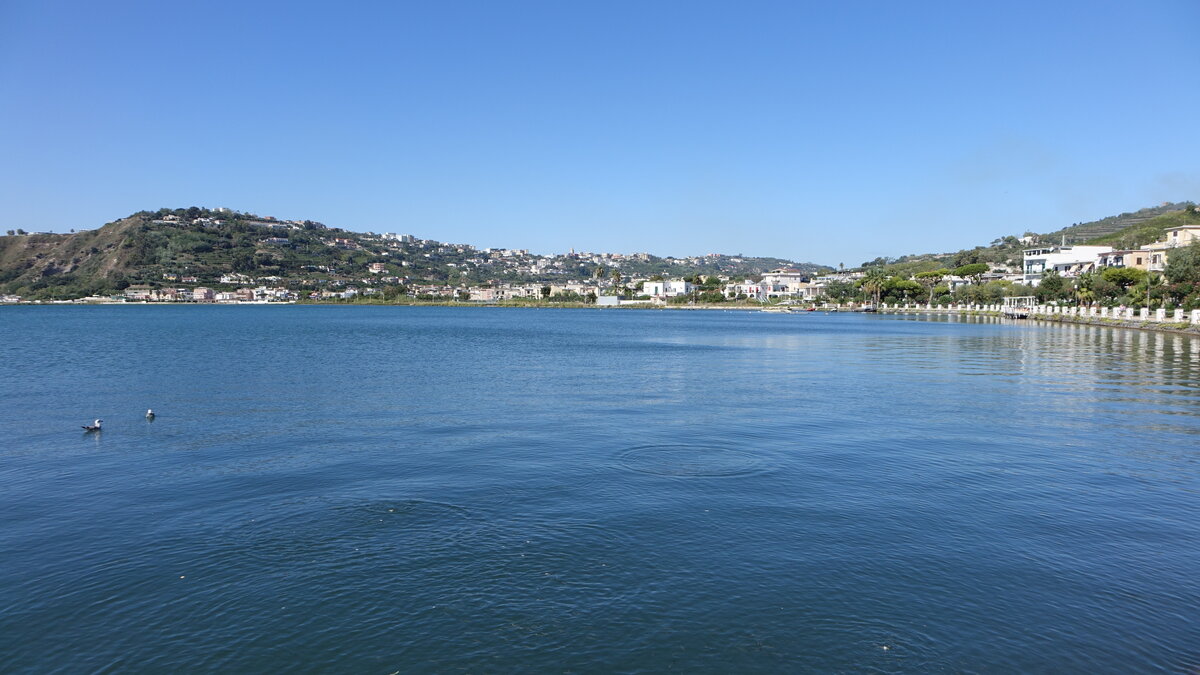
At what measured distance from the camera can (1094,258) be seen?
12119 centimetres

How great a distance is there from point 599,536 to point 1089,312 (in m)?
91.7

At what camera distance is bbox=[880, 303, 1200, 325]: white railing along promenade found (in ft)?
200

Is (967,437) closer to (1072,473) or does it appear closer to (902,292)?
(1072,473)

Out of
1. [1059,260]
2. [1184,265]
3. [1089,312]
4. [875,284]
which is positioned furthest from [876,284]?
[1184,265]

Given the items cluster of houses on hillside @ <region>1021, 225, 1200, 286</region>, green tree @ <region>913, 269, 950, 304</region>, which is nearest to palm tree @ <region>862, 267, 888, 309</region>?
green tree @ <region>913, 269, 950, 304</region>

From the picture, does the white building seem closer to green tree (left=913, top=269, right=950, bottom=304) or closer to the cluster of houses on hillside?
the cluster of houses on hillside

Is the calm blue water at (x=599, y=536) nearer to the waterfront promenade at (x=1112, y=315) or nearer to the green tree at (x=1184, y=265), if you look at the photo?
the waterfront promenade at (x=1112, y=315)

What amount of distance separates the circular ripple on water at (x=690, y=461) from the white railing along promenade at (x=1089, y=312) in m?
58.3

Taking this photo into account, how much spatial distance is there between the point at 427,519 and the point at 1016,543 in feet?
28.2

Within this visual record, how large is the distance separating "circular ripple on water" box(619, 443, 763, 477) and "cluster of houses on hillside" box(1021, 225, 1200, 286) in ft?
301

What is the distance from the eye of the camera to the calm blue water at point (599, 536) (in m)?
7.49

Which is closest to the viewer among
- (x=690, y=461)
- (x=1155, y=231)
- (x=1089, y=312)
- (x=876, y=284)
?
(x=690, y=461)

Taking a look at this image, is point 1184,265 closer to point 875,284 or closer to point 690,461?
point 690,461

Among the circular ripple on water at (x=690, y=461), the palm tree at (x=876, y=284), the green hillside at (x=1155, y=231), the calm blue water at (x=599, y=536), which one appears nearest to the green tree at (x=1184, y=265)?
the calm blue water at (x=599, y=536)
